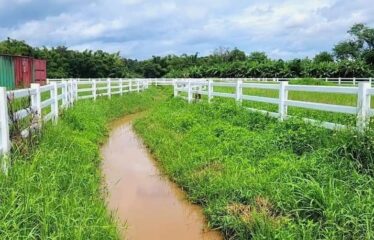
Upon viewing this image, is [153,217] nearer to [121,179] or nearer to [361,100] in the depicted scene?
[121,179]

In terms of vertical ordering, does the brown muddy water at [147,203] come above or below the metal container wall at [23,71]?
below

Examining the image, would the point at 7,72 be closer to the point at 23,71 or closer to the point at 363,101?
the point at 23,71

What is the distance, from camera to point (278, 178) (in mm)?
5676

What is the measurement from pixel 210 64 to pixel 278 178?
69764 mm

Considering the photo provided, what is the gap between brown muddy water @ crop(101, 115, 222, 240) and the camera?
531 centimetres

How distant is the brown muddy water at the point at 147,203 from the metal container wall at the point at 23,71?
1806 centimetres

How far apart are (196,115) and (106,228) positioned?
806 centimetres

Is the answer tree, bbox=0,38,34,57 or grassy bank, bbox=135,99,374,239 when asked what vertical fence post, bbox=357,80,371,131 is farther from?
tree, bbox=0,38,34,57

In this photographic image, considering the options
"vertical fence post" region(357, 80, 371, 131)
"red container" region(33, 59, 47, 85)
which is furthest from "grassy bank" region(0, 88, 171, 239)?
"red container" region(33, 59, 47, 85)

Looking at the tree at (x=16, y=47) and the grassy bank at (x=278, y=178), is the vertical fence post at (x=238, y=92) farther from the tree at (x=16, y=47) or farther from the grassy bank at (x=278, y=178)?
the tree at (x=16, y=47)

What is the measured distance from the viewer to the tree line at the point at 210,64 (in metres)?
50.3

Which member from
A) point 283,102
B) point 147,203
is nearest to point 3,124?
point 147,203

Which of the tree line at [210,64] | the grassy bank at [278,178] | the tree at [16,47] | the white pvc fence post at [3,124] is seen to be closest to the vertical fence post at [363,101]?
the grassy bank at [278,178]

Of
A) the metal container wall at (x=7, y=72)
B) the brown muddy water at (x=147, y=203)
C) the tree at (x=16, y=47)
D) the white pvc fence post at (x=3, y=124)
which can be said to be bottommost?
the brown muddy water at (x=147, y=203)
